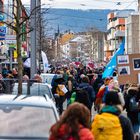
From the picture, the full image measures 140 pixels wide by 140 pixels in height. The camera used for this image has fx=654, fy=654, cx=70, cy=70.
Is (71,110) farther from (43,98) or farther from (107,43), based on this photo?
(107,43)

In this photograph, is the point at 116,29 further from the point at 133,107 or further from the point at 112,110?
the point at 112,110

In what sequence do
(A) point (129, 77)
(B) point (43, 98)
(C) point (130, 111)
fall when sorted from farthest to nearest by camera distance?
1. (A) point (129, 77)
2. (C) point (130, 111)
3. (B) point (43, 98)

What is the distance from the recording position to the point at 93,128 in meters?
9.02

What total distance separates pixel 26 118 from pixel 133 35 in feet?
203

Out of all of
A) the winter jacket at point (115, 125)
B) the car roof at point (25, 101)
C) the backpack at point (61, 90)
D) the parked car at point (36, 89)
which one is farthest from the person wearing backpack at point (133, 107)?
the backpack at point (61, 90)

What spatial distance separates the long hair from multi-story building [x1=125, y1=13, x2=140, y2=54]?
60.9 metres

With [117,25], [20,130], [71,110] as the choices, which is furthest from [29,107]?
[117,25]

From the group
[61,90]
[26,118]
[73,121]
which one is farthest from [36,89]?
[73,121]

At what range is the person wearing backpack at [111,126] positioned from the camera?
8.92 meters

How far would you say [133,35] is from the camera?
7038 centimetres

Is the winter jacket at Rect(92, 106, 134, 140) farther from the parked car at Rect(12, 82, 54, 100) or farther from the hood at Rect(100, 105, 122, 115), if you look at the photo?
the parked car at Rect(12, 82, 54, 100)

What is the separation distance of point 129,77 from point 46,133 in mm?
10125

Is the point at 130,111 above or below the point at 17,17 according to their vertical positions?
below

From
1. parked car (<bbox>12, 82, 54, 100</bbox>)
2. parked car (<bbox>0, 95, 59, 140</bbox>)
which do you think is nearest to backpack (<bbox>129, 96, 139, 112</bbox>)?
parked car (<bbox>12, 82, 54, 100</bbox>)
